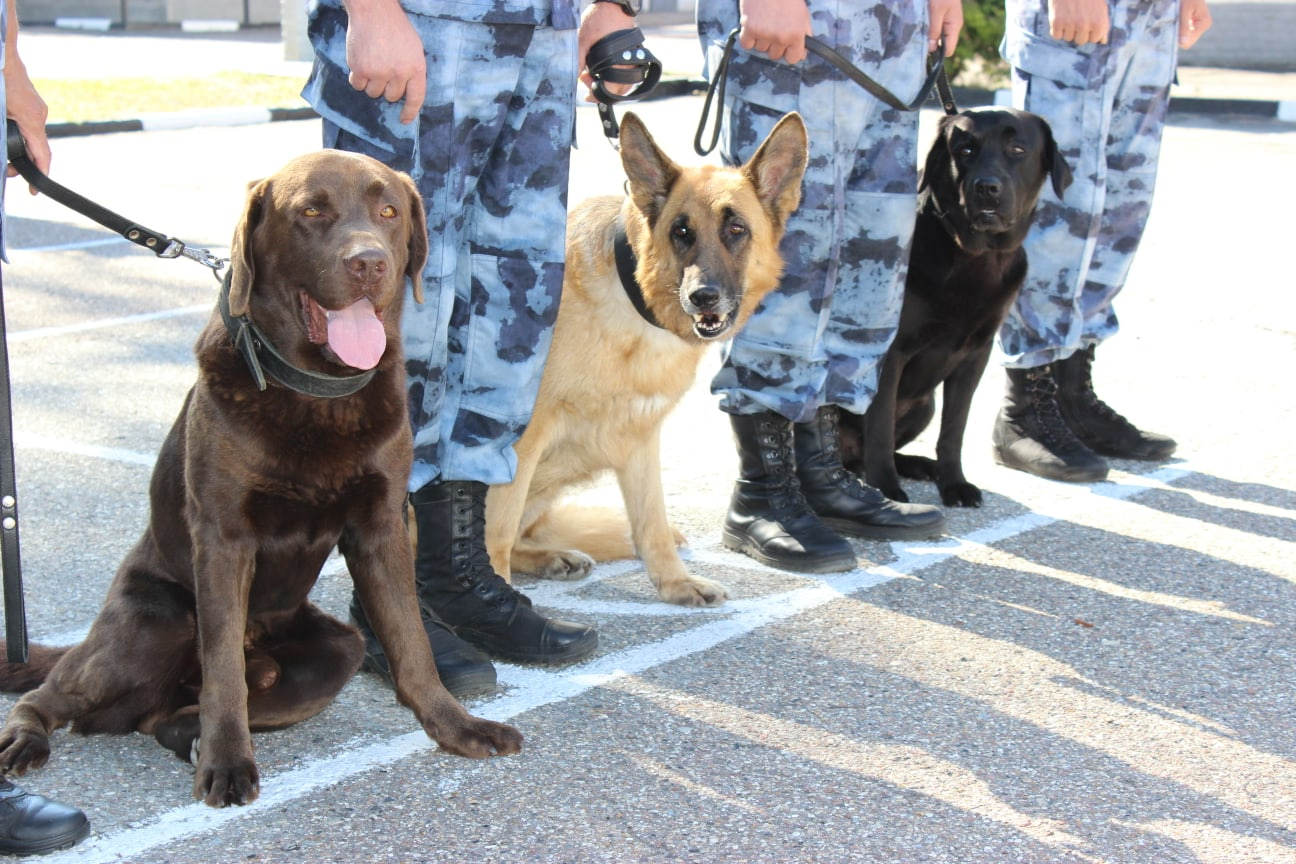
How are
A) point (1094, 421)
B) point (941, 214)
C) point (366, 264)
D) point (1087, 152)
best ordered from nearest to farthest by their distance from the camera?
point (366, 264) < point (941, 214) < point (1087, 152) < point (1094, 421)

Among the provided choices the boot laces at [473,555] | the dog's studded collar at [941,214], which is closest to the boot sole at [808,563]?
the boot laces at [473,555]

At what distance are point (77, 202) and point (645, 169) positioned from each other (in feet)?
5.33

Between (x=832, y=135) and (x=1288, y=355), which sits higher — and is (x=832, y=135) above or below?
above

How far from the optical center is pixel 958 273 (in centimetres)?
493

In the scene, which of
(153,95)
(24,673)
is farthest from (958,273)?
(153,95)

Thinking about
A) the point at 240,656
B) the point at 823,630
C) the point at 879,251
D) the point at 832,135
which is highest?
the point at 832,135

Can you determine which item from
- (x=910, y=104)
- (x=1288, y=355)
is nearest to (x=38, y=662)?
(x=910, y=104)

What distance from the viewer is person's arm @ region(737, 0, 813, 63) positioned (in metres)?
4.08

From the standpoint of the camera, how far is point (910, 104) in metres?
4.47

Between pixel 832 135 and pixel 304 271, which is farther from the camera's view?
pixel 832 135

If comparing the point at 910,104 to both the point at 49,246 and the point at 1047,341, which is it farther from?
the point at 49,246

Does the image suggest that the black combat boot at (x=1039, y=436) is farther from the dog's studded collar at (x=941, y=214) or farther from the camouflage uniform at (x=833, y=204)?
the camouflage uniform at (x=833, y=204)

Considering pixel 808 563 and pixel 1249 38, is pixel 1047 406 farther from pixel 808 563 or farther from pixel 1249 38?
pixel 1249 38

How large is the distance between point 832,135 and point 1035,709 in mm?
1882
